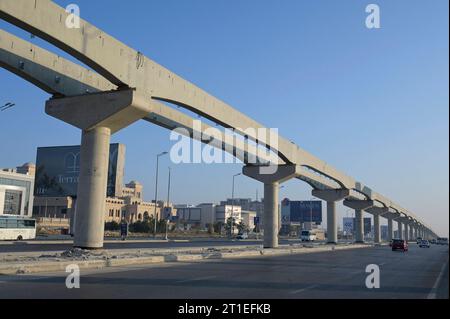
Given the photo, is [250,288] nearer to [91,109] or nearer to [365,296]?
[365,296]

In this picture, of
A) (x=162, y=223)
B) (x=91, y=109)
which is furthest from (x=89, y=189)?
(x=162, y=223)

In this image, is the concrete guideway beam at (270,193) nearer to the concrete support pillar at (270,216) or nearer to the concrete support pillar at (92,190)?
the concrete support pillar at (270,216)

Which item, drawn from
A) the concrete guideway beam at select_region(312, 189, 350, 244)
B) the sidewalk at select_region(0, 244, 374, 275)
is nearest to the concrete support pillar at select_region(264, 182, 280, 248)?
the sidewalk at select_region(0, 244, 374, 275)

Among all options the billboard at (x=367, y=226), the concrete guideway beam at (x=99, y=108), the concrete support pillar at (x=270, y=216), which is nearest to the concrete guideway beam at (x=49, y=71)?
the concrete guideway beam at (x=99, y=108)

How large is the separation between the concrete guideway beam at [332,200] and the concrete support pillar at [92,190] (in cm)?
4716

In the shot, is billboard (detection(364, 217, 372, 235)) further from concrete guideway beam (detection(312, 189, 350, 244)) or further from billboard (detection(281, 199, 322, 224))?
concrete guideway beam (detection(312, 189, 350, 244))

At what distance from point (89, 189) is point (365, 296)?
15.5 m

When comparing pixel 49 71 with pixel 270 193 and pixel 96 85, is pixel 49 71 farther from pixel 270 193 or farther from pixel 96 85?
pixel 270 193

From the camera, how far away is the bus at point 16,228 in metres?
52.7

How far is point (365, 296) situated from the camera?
13.3 meters
